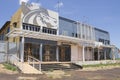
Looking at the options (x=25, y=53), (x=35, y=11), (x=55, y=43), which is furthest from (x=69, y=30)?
(x=25, y=53)

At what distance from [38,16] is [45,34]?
3.82 metres

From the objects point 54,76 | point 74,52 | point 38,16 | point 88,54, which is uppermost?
point 38,16

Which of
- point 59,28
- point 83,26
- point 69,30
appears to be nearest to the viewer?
point 59,28

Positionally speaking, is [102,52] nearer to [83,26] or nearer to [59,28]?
[83,26]

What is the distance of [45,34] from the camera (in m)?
25.4

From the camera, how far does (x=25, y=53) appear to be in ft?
84.8

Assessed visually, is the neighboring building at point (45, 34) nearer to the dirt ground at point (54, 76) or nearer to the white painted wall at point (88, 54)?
the white painted wall at point (88, 54)

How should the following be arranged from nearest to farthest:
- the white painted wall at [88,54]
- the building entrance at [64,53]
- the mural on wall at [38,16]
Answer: the mural on wall at [38,16], the building entrance at [64,53], the white painted wall at [88,54]

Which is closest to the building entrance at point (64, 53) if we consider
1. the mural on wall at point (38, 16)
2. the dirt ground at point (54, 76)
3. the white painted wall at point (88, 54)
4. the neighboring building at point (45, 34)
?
the neighboring building at point (45, 34)

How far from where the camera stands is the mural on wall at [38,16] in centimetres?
2659

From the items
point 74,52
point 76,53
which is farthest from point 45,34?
point 76,53

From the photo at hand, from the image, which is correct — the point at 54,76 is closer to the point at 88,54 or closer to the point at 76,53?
the point at 76,53

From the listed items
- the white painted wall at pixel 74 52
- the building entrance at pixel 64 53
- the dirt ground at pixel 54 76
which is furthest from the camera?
the white painted wall at pixel 74 52

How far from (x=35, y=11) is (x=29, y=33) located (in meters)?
5.15
